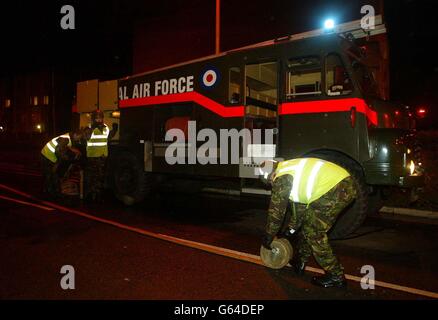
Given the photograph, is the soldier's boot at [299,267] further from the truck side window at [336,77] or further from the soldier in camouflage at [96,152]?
the soldier in camouflage at [96,152]

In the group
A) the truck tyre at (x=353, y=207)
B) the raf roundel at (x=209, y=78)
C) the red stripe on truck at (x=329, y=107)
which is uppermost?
the raf roundel at (x=209, y=78)

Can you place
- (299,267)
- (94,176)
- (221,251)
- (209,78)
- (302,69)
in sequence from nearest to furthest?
(299,267) < (221,251) < (302,69) < (209,78) < (94,176)

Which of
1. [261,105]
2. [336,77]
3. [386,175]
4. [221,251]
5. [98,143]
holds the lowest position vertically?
[221,251]

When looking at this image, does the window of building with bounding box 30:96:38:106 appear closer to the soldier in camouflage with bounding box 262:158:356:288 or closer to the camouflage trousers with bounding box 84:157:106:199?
the camouflage trousers with bounding box 84:157:106:199

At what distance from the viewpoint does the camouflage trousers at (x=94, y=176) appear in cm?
923

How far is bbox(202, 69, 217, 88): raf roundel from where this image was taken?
7.38m

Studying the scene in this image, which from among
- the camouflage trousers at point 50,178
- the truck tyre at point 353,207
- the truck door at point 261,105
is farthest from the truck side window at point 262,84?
the camouflage trousers at point 50,178

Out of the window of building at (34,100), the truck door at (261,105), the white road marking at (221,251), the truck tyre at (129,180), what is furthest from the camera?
the window of building at (34,100)

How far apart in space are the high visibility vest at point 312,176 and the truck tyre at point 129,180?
4996 mm

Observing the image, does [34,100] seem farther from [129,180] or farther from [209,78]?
[209,78]

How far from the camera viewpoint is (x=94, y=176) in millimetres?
9273

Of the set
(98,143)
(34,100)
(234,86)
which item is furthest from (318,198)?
(34,100)

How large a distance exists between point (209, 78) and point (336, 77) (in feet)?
7.60

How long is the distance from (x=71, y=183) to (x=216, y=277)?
6.06 m
